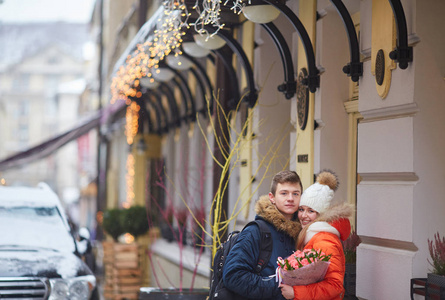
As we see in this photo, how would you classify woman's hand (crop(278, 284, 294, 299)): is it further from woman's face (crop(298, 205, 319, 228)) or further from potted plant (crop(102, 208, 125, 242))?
potted plant (crop(102, 208, 125, 242))

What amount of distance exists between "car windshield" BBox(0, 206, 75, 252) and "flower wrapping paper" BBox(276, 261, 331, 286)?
5.06 m

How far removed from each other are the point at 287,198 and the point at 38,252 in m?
4.66

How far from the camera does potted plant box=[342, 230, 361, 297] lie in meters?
6.79

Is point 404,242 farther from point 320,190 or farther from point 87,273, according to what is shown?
point 87,273

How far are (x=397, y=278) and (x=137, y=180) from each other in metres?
14.8

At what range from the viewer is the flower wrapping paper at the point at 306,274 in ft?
16.3

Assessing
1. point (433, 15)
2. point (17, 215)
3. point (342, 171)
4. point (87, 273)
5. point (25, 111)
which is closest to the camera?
point (433, 15)

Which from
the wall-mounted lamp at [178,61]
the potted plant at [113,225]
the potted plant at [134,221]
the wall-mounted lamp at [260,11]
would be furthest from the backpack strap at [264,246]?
the potted plant at [113,225]

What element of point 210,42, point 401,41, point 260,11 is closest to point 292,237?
point 401,41

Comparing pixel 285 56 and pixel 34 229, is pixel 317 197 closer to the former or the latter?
pixel 285 56

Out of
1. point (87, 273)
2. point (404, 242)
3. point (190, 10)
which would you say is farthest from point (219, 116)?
point (404, 242)

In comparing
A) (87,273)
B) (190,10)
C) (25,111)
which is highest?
(25,111)

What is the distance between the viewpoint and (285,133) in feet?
33.7

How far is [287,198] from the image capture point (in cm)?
540
